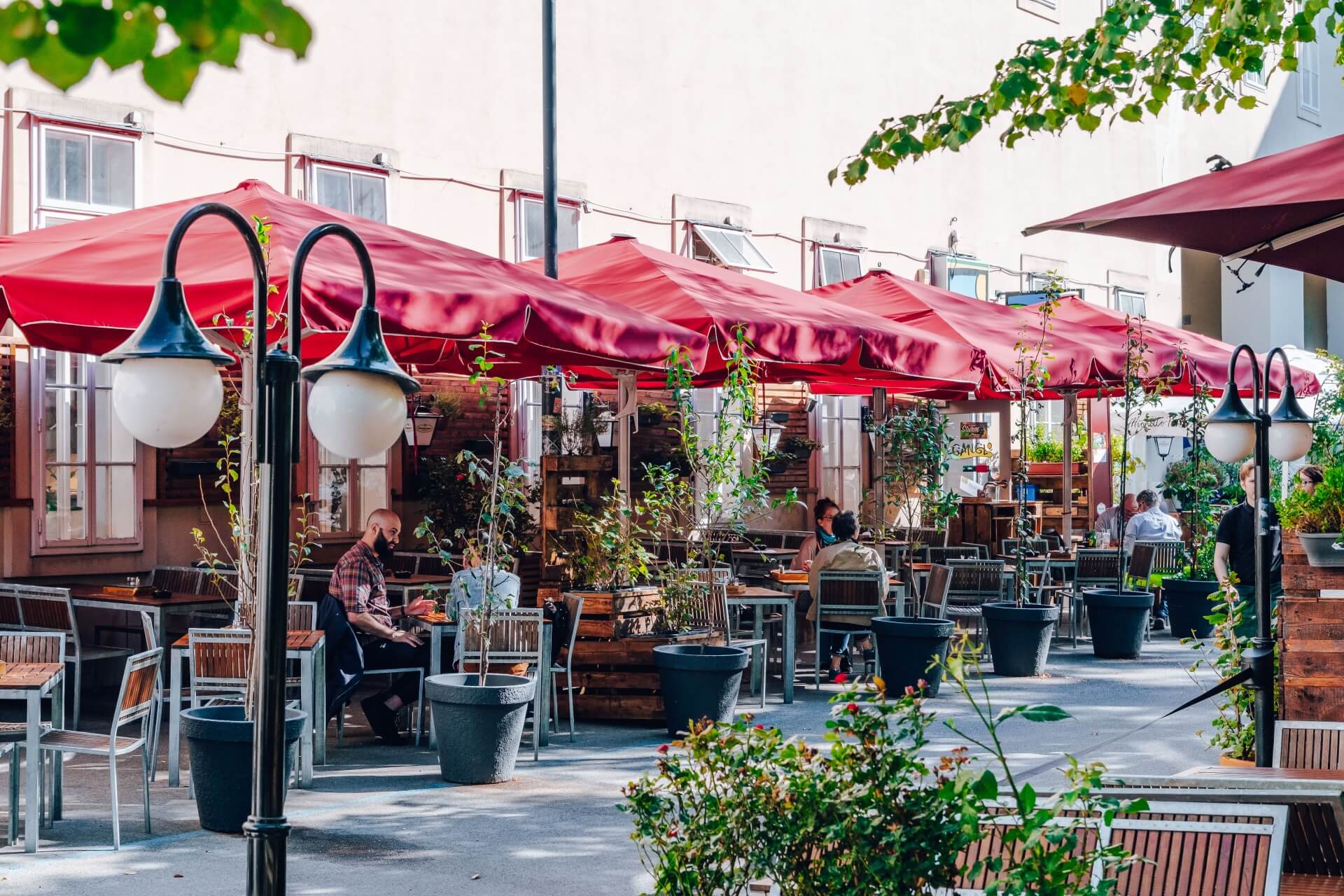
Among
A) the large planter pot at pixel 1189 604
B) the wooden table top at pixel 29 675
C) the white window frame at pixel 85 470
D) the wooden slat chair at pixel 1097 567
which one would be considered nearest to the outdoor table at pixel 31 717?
the wooden table top at pixel 29 675

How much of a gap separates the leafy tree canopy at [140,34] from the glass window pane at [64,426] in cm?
945

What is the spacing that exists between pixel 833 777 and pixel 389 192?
10.7 metres

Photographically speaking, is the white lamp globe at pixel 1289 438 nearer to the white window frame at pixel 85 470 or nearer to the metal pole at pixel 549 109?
the metal pole at pixel 549 109

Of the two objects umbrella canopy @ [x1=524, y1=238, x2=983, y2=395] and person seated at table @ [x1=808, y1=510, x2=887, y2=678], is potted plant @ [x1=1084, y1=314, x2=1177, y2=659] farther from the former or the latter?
person seated at table @ [x1=808, y1=510, x2=887, y2=678]

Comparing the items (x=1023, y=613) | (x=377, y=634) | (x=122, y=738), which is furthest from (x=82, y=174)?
(x=1023, y=613)

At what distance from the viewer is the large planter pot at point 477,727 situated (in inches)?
296

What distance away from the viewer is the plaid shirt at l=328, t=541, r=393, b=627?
8648mm

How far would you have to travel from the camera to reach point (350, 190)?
42.5 ft

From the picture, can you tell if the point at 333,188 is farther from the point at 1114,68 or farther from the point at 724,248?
the point at 1114,68

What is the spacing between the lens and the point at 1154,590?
1491 centimetres

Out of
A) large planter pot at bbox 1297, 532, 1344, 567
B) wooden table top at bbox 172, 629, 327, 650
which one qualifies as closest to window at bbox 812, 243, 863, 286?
wooden table top at bbox 172, 629, 327, 650

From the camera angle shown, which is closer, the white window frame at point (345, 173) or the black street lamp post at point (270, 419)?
the black street lamp post at point (270, 419)

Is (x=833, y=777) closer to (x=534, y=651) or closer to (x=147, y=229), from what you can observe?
(x=534, y=651)

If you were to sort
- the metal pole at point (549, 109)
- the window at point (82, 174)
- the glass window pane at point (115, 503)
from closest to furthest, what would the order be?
the window at point (82, 174), the glass window pane at point (115, 503), the metal pole at point (549, 109)
